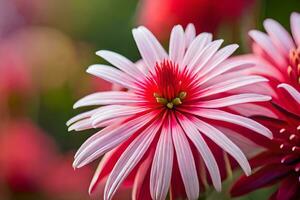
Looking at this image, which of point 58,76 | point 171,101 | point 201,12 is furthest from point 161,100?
point 58,76

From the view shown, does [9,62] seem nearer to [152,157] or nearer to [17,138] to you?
[17,138]

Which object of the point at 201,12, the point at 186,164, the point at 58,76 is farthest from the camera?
the point at 58,76

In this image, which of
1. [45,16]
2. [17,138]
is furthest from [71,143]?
[45,16]

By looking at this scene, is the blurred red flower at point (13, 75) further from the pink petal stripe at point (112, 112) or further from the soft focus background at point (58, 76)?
the pink petal stripe at point (112, 112)

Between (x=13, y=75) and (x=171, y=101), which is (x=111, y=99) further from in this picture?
(x=13, y=75)

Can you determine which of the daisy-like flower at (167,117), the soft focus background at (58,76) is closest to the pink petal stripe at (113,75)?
the daisy-like flower at (167,117)

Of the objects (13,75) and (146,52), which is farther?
(13,75)

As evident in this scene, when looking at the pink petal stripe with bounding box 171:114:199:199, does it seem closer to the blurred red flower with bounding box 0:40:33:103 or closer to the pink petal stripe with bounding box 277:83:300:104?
the pink petal stripe with bounding box 277:83:300:104
